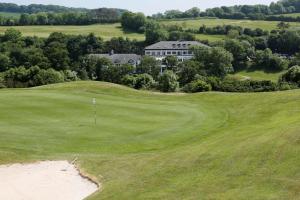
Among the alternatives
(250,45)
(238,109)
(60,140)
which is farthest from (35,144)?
(250,45)

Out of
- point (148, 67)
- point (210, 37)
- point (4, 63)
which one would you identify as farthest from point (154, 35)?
point (4, 63)

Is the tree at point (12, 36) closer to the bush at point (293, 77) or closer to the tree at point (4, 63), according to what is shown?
the tree at point (4, 63)

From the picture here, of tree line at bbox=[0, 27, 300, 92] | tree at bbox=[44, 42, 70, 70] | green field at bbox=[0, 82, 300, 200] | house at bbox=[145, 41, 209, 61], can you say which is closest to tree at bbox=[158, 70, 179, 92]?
tree line at bbox=[0, 27, 300, 92]

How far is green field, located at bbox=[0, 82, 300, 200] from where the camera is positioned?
20906 millimetres

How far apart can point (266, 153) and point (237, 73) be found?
429 feet

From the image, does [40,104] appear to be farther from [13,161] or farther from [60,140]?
[13,161]

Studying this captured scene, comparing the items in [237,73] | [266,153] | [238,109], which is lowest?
[237,73]

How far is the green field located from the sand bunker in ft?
2.85

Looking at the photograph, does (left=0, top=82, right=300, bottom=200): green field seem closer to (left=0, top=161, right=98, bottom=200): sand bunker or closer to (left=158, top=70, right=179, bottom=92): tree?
(left=0, top=161, right=98, bottom=200): sand bunker

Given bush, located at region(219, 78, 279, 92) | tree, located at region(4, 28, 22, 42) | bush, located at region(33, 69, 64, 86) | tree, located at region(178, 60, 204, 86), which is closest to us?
bush, located at region(219, 78, 279, 92)

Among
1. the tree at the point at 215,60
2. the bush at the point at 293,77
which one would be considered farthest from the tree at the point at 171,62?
the bush at the point at 293,77

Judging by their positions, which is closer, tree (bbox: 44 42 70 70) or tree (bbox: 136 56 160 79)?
tree (bbox: 136 56 160 79)

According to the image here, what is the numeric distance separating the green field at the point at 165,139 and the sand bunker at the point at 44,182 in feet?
2.85

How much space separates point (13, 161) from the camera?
2784 cm
